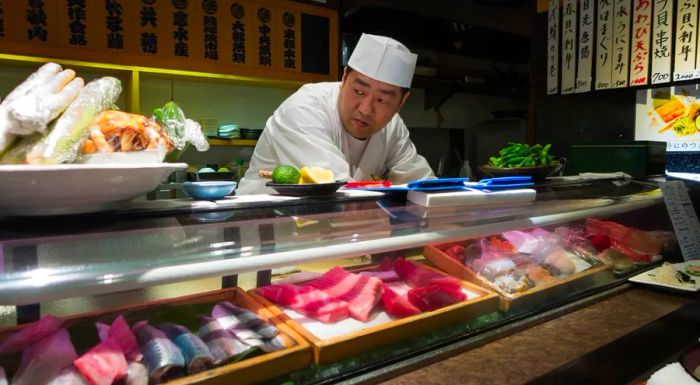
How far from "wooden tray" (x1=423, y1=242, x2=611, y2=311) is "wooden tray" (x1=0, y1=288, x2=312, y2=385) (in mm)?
669

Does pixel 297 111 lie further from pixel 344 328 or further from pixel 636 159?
pixel 636 159

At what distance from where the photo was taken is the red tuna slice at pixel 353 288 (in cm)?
128

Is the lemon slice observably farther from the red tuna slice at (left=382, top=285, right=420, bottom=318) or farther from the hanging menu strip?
the hanging menu strip

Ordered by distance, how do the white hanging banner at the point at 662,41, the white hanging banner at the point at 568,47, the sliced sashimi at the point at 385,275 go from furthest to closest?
the white hanging banner at the point at 568,47 → the white hanging banner at the point at 662,41 → the sliced sashimi at the point at 385,275

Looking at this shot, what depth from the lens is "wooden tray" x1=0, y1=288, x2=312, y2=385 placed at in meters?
0.90

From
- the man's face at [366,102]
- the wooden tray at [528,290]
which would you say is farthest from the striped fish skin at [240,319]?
the man's face at [366,102]

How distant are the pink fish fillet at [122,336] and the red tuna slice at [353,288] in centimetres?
52

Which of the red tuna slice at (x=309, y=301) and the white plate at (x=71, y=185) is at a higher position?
the white plate at (x=71, y=185)

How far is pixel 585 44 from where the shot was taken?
13.5 feet

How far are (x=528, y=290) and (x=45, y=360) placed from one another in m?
1.28

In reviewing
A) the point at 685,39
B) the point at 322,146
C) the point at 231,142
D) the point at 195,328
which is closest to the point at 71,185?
the point at 195,328

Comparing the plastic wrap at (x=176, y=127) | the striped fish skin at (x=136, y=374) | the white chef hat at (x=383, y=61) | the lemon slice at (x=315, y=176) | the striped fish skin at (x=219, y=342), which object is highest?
the white chef hat at (x=383, y=61)

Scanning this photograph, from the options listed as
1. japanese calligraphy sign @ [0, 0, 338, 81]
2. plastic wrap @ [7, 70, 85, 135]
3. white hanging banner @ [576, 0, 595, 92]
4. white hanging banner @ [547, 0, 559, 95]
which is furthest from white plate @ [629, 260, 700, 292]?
japanese calligraphy sign @ [0, 0, 338, 81]

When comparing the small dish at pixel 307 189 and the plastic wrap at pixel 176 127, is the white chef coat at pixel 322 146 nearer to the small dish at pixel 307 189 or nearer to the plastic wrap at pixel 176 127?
the small dish at pixel 307 189
